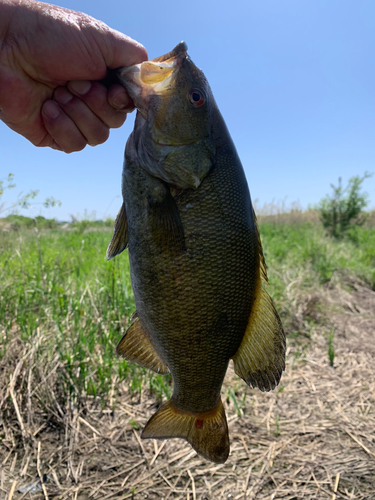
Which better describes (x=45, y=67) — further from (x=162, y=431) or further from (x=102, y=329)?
(x=102, y=329)

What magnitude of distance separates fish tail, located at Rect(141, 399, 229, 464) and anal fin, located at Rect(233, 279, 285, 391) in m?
0.28

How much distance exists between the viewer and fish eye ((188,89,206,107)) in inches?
61.0

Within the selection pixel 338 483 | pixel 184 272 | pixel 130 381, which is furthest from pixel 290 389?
pixel 184 272

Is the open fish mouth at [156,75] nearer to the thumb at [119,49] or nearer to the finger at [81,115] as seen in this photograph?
the thumb at [119,49]

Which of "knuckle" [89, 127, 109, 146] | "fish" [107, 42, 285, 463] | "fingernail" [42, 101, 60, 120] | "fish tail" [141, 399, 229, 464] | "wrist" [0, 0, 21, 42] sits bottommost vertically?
"fish tail" [141, 399, 229, 464]

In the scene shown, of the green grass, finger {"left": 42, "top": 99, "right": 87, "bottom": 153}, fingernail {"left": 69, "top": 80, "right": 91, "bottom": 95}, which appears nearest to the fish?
fingernail {"left": 69, "top": 80, "right": 91, "bottom": 95}

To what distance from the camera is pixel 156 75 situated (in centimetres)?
157

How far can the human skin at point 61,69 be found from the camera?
1.73 meters

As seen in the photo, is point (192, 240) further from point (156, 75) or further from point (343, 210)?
point (343, 210)

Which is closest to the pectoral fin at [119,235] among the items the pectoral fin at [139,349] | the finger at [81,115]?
the pectoral fin at [139,349]

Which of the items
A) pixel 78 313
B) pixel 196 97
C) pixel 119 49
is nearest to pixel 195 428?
pixel 196 97

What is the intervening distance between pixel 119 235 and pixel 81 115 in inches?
35.4

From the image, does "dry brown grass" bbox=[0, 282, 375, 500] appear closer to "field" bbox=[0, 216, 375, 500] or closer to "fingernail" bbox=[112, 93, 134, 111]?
"field" bbox=[0, 216, 375, 500]

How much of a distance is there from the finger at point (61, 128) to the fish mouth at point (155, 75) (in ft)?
2.32
